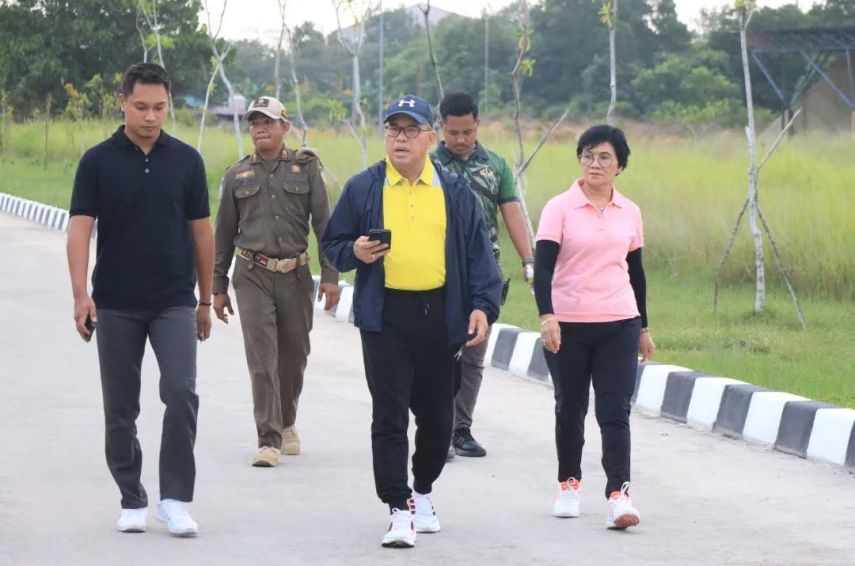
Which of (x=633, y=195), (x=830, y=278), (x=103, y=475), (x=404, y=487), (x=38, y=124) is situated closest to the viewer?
(x=404, y=487)

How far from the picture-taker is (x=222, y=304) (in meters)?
8.63

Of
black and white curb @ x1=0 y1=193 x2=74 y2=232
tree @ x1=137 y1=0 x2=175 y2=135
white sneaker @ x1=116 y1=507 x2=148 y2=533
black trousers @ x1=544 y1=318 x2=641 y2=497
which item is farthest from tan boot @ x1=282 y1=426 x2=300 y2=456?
tree @ x1=137 y1=0 x2=175 y2=135

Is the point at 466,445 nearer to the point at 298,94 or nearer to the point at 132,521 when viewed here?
the point at 132,521

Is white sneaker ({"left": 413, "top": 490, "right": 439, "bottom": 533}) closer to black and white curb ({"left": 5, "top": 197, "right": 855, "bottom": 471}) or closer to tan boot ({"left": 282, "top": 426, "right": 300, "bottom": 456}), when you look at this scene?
tan boot ({"left": 282, "top": 426, "right": 300, "bottom": 456})

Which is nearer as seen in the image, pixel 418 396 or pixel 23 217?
pixel 418 396

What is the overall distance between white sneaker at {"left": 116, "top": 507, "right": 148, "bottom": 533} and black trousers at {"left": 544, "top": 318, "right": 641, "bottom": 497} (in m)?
1.63

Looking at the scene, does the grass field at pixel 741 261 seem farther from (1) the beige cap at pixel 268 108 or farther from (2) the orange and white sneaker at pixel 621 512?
(1) the beige cap at pixel 268 108

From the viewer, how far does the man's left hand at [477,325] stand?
6484 mm

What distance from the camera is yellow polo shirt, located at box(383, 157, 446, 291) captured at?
6.52 metres

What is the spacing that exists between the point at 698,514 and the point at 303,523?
156 centimetres

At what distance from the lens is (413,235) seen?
21.5 ft

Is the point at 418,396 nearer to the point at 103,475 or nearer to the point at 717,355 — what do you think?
the point at 103,475

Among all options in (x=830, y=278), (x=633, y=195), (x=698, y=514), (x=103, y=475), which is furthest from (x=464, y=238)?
(x=633, y=195)

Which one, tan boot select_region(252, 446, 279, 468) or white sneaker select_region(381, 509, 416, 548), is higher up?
white sneaker select_region(381, 509, 416, 548)
